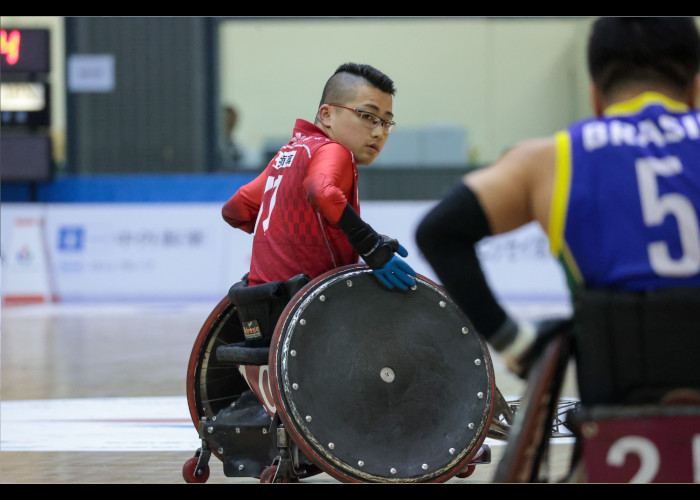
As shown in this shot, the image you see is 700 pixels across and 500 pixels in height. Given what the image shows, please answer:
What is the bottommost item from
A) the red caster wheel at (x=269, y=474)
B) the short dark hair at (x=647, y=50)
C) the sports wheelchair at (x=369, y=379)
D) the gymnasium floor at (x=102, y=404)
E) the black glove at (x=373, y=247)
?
the gymnasium floor at (x=102, y=404)

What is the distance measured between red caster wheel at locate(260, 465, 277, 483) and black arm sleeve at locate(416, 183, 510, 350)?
6.00ft

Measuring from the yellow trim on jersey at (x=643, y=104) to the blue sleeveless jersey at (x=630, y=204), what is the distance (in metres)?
0.04

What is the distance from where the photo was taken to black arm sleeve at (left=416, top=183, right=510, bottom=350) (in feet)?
7.37

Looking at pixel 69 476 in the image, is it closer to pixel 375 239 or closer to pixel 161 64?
pixel 375 239

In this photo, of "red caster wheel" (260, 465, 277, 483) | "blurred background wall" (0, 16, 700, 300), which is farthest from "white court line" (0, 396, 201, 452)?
"blurred background wall" (0, 16, 700, 300)

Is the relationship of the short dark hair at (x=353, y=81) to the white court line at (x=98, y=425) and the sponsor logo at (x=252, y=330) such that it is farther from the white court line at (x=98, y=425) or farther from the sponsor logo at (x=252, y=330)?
the white court line at (x=98, y=425)

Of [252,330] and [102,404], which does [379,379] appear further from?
[102,404]

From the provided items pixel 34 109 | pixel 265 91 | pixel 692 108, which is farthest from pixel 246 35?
pixel 692 108

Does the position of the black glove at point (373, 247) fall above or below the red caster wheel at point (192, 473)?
above

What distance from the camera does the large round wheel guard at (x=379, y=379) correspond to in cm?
366

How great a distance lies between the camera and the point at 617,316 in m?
2.14

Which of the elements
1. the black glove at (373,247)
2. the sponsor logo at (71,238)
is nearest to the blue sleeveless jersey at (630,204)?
the black glove at (373,247)

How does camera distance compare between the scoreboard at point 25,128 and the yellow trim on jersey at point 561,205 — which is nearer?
the yellow trim on jersey at point 561,205

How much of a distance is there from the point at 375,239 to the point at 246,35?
1680 cm
